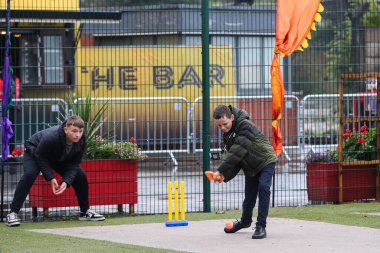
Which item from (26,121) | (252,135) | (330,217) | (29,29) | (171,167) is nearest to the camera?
(252,135)

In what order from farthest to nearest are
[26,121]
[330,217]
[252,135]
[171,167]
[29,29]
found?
[171,167] < [26,121] < [29,29] < [330,217] < [252,135]

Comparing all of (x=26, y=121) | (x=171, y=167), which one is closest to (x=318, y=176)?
(x=171, y=167)

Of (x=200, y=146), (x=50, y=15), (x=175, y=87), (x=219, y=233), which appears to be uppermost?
(x=50, y=15)

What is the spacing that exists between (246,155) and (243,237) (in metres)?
0.87

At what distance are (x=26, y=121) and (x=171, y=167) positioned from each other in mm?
2656

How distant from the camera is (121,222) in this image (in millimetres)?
11648

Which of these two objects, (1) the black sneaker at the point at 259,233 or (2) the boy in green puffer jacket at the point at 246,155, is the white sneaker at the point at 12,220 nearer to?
(2) the boy in green puffer jacket at the point at 246,155

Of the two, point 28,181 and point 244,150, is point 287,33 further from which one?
point 28,181

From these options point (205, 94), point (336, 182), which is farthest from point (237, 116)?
point (336, 182)

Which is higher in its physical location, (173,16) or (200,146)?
(173,16)

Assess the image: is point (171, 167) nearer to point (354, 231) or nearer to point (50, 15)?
point (50, 15)

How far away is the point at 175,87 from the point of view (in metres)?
14.1

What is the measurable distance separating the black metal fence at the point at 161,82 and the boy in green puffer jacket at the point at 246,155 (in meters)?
2.86

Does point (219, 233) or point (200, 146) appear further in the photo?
point (200, 146)
